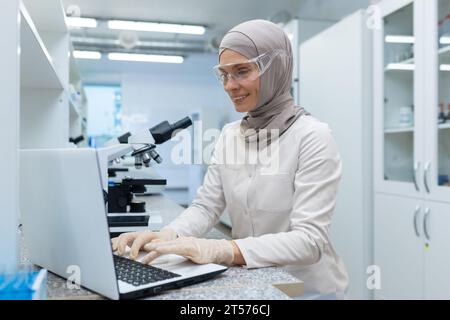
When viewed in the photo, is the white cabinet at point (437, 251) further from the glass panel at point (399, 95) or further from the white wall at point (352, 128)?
the white wall at point (352, 128)

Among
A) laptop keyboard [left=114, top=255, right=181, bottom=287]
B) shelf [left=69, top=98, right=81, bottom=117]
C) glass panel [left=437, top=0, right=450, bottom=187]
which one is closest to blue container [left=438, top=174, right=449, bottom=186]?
glass panel [left=437, top=0, right=450, bottom=187]

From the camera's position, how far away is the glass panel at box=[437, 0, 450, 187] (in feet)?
6.04

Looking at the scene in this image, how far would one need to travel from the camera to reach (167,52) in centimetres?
571

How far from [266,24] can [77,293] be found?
869 millimetres

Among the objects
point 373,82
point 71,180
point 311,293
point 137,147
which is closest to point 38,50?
point 137,147

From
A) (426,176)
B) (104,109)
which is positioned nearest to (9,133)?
(426,176)

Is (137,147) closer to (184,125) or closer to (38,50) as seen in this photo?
(184,125)

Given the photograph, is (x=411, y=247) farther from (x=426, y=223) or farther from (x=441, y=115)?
(x=441, y=115)

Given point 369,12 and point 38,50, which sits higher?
point 369,12

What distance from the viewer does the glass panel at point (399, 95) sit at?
2078 mm

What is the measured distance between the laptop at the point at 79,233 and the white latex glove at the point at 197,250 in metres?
0.02

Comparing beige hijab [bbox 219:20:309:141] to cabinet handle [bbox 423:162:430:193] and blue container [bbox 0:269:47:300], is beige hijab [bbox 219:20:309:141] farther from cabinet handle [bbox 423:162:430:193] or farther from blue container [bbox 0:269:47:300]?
cabinet handle [bbox 423:162:430:193]

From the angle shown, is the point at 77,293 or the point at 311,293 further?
the point at 311,293

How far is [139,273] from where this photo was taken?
77cm
